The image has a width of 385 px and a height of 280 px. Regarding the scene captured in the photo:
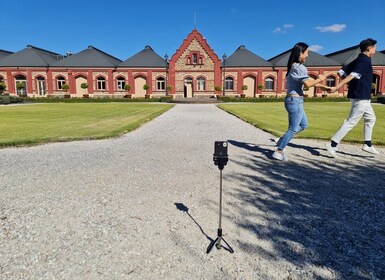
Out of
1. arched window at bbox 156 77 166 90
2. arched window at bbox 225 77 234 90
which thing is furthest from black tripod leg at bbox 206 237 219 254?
arched window at bbox 156 77 166 90

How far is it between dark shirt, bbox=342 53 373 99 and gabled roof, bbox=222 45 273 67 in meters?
39.1

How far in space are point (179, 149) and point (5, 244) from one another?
14.0 ft

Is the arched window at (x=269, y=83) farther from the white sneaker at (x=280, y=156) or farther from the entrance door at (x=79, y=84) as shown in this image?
the white sneaker at (x=280, y=156)

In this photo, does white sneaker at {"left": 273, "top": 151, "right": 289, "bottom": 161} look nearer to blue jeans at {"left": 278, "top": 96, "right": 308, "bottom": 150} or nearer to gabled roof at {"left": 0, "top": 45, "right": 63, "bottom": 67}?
blue jeans at {"left": 278, "top": 96, "right": 308, "bottom": 150}

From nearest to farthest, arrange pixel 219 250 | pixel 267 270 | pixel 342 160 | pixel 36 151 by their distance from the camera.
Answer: pixel 267 270 → pixel 219 250 → pixel 342 160 → pixel 36 151

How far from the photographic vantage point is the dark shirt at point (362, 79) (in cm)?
541

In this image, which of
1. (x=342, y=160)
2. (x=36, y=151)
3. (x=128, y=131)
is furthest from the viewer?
(x=128, y=131)

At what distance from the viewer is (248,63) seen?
4359 cm

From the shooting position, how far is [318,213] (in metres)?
2.99

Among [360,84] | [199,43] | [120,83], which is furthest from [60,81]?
[360,84]

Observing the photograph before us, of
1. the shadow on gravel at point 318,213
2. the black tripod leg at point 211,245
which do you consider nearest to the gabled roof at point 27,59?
the shadow on gravel at point 318,213

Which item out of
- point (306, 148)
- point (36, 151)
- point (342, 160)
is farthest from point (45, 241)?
point (306, 148)

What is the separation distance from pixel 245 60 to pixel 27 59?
1482 inches

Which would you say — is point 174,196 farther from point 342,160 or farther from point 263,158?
point 342,160
